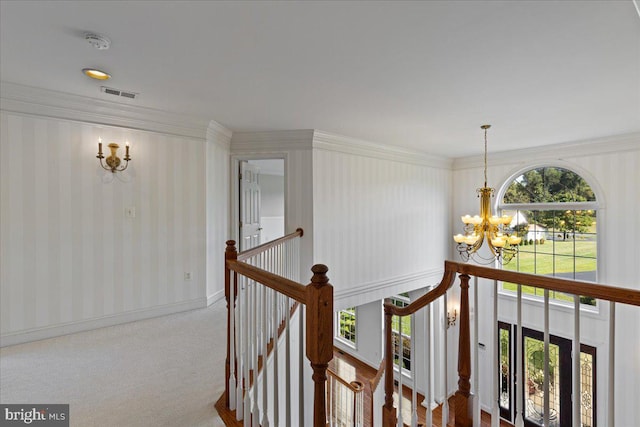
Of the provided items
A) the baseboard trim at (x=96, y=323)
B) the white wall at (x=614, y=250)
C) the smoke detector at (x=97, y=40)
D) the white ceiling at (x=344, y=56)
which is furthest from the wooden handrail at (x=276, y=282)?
the white wall at (x=614, y=250)

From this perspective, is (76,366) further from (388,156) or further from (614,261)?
(614,261)

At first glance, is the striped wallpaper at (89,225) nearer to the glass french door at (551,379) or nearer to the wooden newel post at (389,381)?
the wooden newel post at (389,381)

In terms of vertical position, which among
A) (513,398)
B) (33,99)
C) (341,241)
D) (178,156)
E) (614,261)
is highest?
(33,99)

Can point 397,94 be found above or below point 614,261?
above

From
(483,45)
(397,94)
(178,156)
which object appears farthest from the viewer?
(178,156)

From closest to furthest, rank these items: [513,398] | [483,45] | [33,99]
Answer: [483,45] < [33,99] < [513,398]

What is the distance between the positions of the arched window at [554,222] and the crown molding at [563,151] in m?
0.28

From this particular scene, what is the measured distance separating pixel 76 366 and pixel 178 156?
225cm

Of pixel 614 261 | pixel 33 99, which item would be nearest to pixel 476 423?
pixel 33 99

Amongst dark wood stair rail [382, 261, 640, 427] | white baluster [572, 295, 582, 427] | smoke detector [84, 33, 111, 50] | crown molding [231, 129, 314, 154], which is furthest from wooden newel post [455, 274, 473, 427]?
crown molding [231, 129, 314, 154]

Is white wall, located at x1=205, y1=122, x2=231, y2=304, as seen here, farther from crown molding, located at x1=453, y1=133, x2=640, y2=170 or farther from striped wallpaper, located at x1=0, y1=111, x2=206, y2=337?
crown molding, located at x1=453, y1=133, x2=640, y2=170

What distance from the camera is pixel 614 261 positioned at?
4457 mm

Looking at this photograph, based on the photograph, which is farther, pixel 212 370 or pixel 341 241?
pixel 341 241

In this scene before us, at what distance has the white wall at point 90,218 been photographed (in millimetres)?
2676
